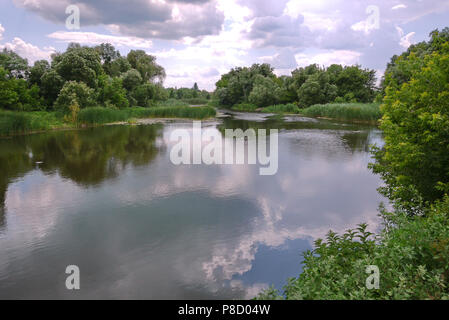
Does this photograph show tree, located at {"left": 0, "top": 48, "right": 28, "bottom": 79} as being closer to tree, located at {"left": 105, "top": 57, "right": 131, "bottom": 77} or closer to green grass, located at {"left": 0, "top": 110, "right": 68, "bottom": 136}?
green grass, located at {"left": 0, "top": 110, "right": 68, "bottom": 136}

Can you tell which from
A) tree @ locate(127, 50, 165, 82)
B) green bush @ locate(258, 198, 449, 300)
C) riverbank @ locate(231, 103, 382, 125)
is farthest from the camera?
tree @ locate(127, 50, 165, 82)

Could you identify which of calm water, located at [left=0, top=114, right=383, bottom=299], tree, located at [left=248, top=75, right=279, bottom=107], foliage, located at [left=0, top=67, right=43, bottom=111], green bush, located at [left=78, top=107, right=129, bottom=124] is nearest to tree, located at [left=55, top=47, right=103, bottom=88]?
foliage, located at [left=0, top=67, right=43, bottom=111]

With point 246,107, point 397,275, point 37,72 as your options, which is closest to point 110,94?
point 37,72

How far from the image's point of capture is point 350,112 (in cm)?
3784

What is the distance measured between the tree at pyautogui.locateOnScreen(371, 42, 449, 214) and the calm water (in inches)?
61.1

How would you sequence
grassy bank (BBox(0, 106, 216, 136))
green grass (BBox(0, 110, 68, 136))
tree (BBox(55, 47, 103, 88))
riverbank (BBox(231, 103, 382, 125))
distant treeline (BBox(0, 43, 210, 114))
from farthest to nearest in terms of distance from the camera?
riverbank (BBox(231, 103, 382, 125)), tree (BBox(55, 47, 103, 88)), distant treeline (BBox(0, 43, 210, 114)), grassy bank (BBox(0, 106, 216, 136)), green grass (BBox(0, 110, 68, 136))

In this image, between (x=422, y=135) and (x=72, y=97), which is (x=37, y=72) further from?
(x=422, y=135)

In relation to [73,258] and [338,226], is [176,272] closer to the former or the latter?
[73,258]

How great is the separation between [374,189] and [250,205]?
16.9 feet

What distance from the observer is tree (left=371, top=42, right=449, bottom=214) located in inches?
275

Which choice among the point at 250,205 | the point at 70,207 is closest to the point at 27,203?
the point at 70,207

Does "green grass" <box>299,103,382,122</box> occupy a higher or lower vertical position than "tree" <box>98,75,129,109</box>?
lower

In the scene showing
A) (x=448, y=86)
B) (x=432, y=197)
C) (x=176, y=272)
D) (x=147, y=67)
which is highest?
(x=147, y=67)

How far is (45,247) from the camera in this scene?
6.86m
